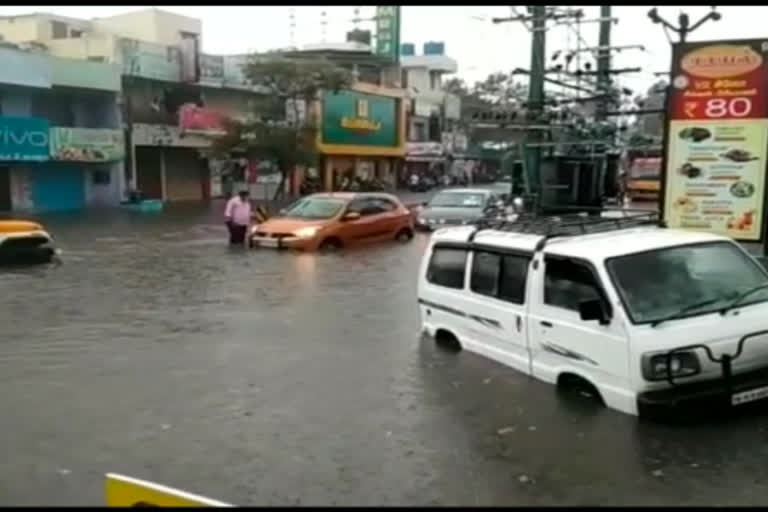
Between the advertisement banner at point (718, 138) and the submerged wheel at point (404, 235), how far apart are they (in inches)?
480

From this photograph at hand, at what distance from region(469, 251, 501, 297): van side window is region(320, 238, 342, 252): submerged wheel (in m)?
12.1

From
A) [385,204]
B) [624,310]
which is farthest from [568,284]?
[385,204]

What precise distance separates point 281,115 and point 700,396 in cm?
3525

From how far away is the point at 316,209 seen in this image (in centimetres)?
2156

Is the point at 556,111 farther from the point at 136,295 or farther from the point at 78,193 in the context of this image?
the point at 78,193

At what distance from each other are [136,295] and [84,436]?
761 cm

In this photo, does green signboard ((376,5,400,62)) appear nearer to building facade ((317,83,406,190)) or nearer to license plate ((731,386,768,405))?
building facade ((317,83,406,190))

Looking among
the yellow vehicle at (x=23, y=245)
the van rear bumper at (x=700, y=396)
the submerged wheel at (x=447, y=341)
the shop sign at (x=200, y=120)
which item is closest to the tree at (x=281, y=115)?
the shop sign at (x=200, y=120)

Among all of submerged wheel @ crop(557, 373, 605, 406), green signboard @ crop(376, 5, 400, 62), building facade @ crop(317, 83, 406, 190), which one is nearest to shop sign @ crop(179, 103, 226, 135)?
building facade @ crop(317, 83, 406, 190)

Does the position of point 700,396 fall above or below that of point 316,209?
below

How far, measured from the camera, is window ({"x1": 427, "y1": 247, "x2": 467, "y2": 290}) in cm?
884

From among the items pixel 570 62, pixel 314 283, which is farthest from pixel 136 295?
pixel 570 62

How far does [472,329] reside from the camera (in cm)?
873

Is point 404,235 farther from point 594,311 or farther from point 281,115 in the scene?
point 281,115
